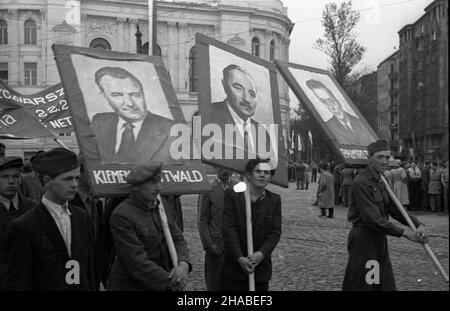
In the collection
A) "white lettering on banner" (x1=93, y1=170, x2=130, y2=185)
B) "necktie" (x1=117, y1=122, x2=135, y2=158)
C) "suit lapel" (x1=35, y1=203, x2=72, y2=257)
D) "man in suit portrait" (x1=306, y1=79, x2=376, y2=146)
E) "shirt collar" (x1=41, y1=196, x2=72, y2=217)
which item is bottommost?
"suit lapel" (x1=35, y1=203, x2=72, y2=257)

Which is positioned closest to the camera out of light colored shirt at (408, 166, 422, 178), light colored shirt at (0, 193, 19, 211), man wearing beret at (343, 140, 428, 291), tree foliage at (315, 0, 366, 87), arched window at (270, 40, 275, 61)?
light colored shirt at (0, 193, 19, 211)

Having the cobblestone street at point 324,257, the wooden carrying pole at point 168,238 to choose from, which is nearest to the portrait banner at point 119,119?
the wooden carrying pole at point 168,238

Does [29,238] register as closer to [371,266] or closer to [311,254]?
[371,266]

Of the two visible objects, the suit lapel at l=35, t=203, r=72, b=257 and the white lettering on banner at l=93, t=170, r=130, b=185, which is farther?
the white lettering on banner at l=93, t=170, r=130, b=185

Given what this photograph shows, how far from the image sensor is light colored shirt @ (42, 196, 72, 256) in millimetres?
3525

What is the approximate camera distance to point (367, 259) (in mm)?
5008

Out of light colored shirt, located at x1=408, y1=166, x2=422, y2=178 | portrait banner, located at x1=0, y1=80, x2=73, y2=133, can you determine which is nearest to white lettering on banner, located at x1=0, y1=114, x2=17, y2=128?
portrait banner, located at x1=0, y1=80, x2=73, y2=133

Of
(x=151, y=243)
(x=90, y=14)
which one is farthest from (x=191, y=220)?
(x=90, y=14)

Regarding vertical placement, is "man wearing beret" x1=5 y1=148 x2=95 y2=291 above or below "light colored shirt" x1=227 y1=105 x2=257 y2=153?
below

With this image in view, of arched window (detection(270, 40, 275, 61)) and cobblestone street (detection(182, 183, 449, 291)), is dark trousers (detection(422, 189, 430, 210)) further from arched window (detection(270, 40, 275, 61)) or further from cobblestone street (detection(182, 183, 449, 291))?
arched window (detection(270, 40, 275, 61))

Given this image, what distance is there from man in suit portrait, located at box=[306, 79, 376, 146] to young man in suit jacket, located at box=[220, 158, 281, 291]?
0.77 meters

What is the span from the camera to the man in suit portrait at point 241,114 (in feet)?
15.3

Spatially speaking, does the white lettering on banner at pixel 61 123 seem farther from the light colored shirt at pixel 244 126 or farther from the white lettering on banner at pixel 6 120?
the light colored shirt at pixel 244 126
